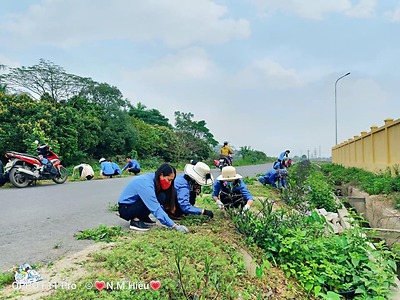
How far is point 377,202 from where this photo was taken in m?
7.72

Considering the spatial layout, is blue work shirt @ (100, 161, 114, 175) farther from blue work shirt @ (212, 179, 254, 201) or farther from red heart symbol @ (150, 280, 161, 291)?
red heart symbol @ (150, 280, 161, 291)

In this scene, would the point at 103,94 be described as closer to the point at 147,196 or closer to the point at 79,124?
the point at 79,124

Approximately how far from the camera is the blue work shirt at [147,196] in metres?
3.36

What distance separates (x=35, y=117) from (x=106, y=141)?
742 cm

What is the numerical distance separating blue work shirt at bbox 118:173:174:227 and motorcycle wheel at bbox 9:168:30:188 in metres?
6.49

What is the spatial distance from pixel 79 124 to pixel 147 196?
55.4ft

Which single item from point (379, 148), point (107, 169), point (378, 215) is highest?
point (379, 148)

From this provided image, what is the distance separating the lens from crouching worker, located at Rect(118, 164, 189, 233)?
3.47 meters

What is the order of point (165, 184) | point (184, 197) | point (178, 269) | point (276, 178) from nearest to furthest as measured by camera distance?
1. point (178, 269)
2. point (165, 184)
3. point (184, 197)
4. point (276, 178)

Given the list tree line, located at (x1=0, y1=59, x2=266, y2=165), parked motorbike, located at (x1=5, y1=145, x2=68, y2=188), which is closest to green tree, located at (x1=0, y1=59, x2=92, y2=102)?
tree line, located at (x1=0, y1=59, x2=266, y2=165)

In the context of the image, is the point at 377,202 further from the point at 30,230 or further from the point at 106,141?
the point at 106,141

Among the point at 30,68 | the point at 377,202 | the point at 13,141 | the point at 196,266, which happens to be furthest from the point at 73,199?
the point at 30,68

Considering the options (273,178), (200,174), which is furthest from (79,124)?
(200,174)

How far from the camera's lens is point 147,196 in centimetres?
345
